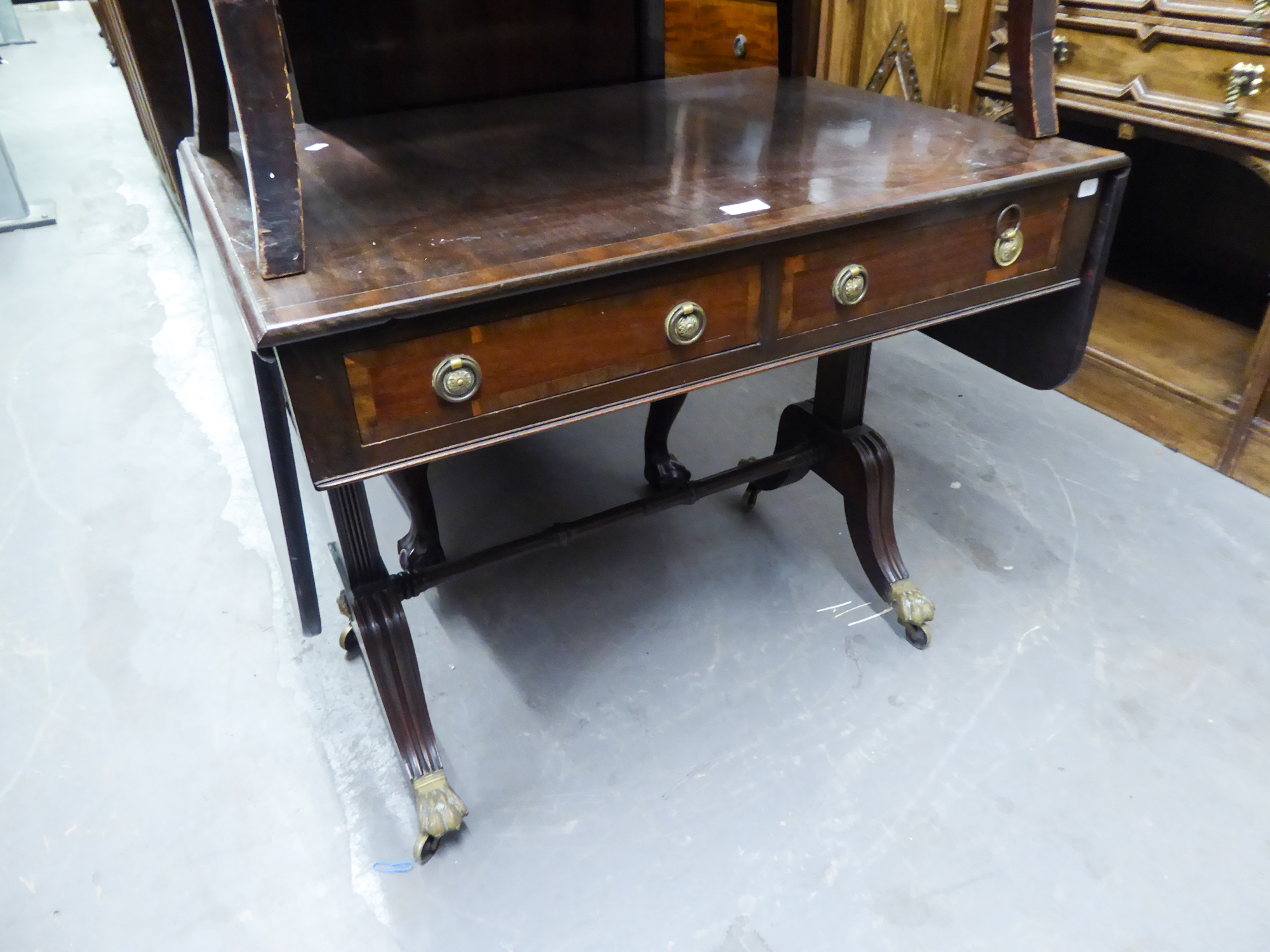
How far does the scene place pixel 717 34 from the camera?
315 cm

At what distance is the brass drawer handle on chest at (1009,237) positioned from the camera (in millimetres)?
1073

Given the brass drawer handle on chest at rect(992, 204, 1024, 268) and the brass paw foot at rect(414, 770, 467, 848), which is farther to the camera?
the brass paw foot at rect(414, 770, 467, 848)

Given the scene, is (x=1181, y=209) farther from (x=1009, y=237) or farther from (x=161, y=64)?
(x=161, y=64)

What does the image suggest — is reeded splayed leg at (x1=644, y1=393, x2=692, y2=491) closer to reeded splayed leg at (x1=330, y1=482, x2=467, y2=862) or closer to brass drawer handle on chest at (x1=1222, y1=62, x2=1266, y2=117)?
reeded splayed leg at (x1=330, y1=482, x2=467, y2=862)

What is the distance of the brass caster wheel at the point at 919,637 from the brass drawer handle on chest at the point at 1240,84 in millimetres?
1207

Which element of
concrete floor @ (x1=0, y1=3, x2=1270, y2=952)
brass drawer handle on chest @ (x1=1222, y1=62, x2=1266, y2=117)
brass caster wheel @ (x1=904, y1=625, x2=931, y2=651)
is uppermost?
brass drawer handle on chest @ (x1=1222, y1=62, x2=1266, y2=117)

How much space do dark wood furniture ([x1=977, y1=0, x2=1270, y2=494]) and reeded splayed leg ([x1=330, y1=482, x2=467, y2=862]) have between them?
1.11 meters

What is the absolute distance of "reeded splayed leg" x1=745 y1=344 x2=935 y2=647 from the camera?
60.8 inches

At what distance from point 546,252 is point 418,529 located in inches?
Answer: 38.1

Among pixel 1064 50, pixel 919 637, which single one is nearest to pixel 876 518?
pixel 919 637

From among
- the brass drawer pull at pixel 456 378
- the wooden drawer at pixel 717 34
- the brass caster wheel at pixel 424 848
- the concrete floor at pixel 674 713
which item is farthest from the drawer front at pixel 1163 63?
the brass caster wheel at pixel 424 848

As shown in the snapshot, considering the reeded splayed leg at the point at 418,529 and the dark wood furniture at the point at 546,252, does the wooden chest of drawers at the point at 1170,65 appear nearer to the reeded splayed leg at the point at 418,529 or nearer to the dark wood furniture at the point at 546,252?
the dark wood furniture at the point at 546,252

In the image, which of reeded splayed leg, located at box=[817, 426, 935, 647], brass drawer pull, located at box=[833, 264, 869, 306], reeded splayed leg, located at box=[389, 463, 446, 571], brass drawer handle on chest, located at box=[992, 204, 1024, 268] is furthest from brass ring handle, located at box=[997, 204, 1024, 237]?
reeded splayed leg, located at box=[389, 463, 446, 571]

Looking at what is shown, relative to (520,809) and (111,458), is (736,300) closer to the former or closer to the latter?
(520,809)
